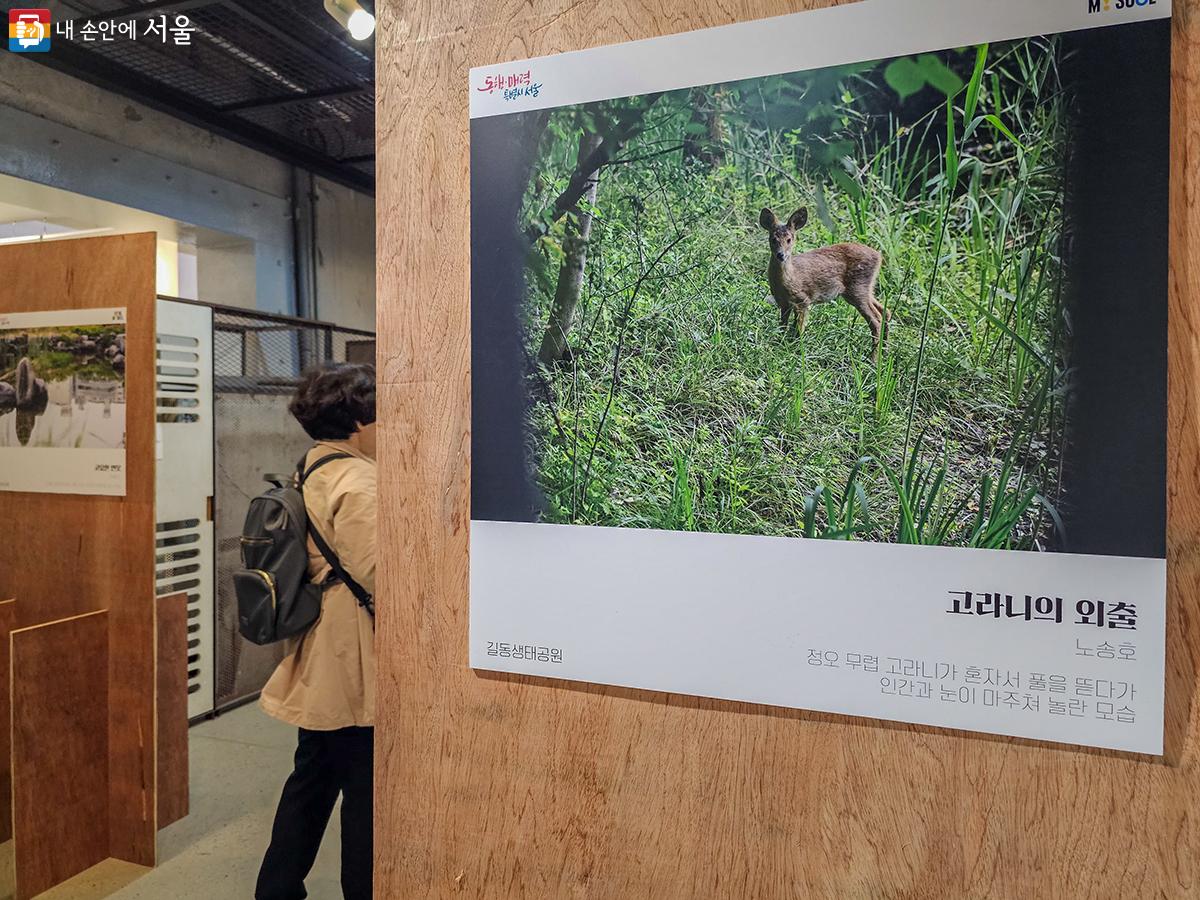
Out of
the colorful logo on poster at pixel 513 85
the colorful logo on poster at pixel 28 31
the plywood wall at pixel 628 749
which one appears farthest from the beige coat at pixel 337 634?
the colorful logo on poster at pixel 28 31

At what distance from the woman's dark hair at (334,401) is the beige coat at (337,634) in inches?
4.9

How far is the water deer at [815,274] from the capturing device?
88 centimetres

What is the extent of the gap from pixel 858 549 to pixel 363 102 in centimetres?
433

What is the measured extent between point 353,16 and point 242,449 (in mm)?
2218

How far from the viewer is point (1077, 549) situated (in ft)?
2.65

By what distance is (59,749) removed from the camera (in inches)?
90.7

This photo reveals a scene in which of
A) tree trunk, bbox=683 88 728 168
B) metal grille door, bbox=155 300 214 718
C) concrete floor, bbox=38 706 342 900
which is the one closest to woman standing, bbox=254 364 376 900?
concrete floor, bbox=38 706 342 900

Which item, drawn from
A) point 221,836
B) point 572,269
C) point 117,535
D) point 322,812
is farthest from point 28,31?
point 572,269

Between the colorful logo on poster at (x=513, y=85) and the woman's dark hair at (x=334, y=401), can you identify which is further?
the woman's dark hair at (x=334, y=401)

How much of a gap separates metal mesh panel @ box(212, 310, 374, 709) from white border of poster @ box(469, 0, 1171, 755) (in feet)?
9.55

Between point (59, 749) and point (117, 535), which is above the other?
point (117, 535)

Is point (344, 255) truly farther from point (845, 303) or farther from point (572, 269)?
point (845, 303)

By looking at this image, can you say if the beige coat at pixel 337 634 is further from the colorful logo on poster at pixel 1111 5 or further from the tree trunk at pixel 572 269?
the colorful logo on poster at pixel 1111 5

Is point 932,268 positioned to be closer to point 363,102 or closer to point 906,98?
point 906,98
